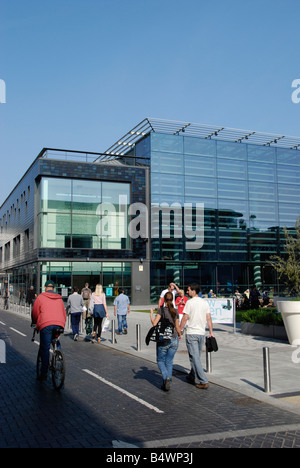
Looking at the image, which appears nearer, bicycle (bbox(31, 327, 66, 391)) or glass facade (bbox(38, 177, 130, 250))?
bicycle (bbox(31, 327, 66, 391))

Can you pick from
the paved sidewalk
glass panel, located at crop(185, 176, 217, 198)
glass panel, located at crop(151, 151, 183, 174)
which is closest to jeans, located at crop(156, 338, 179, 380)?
the paved sidewalk

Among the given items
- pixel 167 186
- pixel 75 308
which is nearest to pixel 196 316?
pixel 75 308

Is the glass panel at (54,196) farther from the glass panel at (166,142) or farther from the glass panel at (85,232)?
the glass panel at (166,142)

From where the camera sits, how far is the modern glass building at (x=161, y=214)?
36.3 metres

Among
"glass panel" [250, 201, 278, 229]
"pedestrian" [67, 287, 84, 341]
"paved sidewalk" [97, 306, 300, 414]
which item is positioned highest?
"glass panel" [250, 201, 278, 229]

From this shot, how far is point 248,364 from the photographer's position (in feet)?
35.1

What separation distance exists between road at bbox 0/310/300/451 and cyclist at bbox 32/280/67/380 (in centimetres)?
57

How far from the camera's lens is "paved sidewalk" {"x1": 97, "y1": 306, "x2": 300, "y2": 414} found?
7979 millimetres

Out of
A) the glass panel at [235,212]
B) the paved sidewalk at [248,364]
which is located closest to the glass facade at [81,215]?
the glass panel at [235,212]

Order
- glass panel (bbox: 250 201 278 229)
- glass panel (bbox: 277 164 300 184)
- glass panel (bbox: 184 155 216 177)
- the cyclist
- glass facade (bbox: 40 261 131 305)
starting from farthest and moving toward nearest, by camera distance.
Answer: glass panel (bbox: 277 164 300 184)
glass panel (bbox: 250 201 278 229)
glass panel (bbox: 184 155 216 177)
glass facade (bbox: 40 261 131 305)
the cyclist

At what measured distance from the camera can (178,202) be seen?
38.2 meters

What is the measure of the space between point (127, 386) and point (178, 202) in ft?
99.4

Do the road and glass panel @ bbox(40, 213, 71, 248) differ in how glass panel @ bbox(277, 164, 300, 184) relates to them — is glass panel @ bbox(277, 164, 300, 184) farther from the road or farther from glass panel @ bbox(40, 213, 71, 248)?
the road
